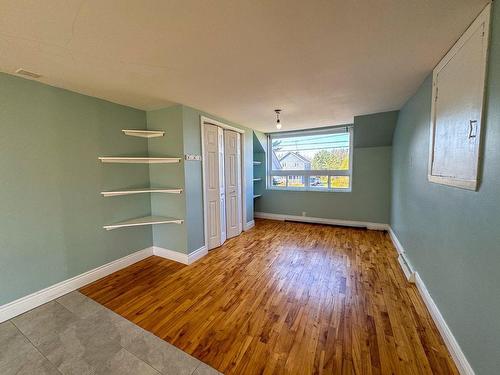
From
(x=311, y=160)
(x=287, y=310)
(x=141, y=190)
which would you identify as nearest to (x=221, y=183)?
(x=141, y=190)

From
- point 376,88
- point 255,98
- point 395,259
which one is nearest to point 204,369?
point 255,98

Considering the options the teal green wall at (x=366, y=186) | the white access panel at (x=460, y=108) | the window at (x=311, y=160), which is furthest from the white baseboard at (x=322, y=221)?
the white access panel at (x=460, y=108)

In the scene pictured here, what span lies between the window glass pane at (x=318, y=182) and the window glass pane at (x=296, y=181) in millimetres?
184

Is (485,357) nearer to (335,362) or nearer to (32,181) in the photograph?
(335,362)

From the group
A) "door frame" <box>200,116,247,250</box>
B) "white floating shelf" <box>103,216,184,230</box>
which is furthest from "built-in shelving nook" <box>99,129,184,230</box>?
"door frame" <box>200,116,247,250</box>

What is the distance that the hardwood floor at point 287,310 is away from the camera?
1441mm

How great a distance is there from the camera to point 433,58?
1724mm

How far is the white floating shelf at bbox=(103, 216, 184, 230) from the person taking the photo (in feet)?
8.62

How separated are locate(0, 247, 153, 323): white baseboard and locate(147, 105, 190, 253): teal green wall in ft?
1.92

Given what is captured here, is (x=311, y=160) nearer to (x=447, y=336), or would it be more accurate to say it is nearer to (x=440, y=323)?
(x=440, y=323)

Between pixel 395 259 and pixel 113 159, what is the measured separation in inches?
170

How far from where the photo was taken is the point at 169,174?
299cm

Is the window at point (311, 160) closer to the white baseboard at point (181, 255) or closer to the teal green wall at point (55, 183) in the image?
the white baseboard at point (181, 255)

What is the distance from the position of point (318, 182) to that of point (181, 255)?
143 inches
